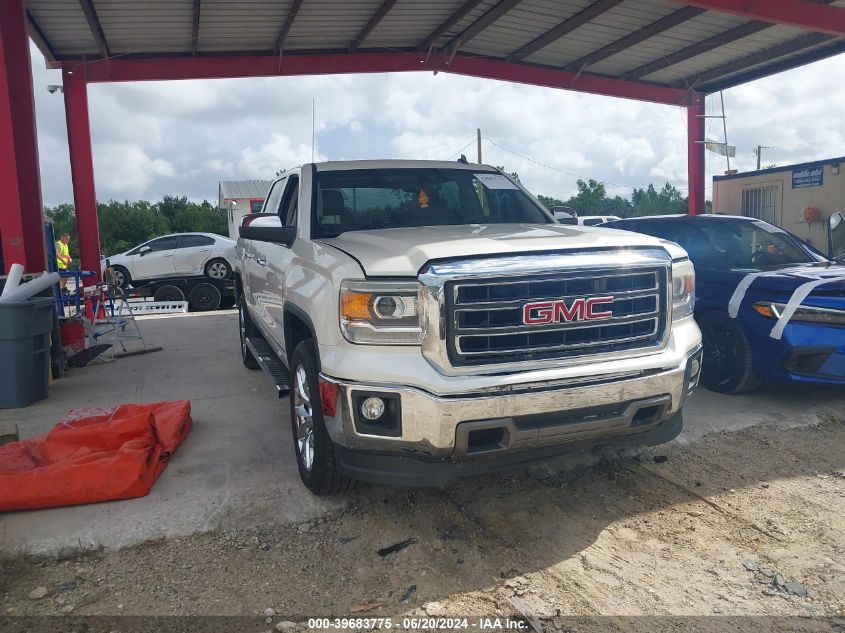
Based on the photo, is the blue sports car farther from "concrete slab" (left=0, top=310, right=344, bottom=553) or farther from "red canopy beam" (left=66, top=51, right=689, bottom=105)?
"red canopy beam" (left=66, top=51, right=689, bottom=105)

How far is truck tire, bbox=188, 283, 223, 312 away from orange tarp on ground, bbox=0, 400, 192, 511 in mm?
10394

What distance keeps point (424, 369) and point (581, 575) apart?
118 centimetres

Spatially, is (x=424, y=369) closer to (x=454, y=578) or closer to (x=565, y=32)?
(x=454, y=578)

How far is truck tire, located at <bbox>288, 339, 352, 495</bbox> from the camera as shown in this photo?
353 centimetres

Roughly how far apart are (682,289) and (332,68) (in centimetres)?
1060

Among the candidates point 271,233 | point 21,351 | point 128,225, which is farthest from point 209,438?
point 128,225

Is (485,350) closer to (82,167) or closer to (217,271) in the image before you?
(82,167)

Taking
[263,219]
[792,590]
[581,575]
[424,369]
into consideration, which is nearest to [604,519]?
[581,575]

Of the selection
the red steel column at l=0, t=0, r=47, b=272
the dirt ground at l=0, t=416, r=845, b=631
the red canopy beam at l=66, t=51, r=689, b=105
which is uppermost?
the red canopy beam at l=66, t=51, r=689, b=105

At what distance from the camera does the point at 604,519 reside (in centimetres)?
360

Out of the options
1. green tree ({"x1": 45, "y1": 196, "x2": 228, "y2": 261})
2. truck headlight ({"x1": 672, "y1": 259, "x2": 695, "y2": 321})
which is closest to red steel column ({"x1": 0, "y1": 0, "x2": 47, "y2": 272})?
truck headlight ({"x1": 672, "y1": 259, "x2": 695, "y2": 321})

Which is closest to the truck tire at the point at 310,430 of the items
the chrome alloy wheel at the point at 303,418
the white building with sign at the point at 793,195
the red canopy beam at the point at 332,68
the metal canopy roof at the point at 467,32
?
the chrome alloy wheel at the point at 303,418

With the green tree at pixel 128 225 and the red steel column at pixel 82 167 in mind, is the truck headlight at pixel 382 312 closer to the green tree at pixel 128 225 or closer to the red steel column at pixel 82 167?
the red steel column at pixel 82 167

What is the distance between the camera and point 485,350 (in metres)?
3.15
